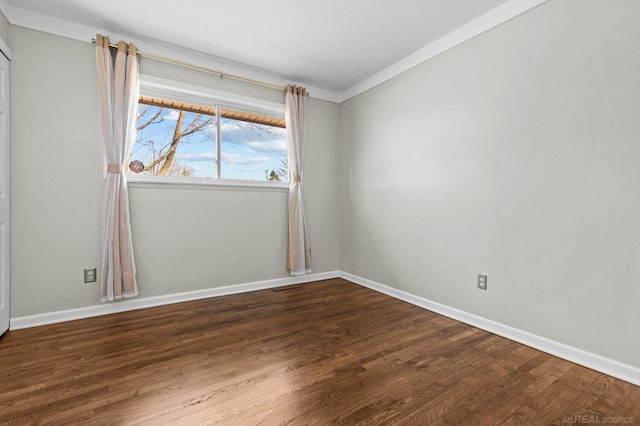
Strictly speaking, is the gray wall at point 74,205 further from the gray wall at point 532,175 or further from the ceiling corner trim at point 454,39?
the gray wall at point 532,175

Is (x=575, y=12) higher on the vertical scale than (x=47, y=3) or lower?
lower

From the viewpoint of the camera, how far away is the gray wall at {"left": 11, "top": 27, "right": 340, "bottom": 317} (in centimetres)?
243

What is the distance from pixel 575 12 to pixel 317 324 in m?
2.80

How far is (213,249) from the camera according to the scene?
129 inches

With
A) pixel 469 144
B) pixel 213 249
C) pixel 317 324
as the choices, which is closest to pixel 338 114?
pixel 469 144

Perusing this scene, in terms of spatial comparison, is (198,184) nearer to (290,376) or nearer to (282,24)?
(282,24)

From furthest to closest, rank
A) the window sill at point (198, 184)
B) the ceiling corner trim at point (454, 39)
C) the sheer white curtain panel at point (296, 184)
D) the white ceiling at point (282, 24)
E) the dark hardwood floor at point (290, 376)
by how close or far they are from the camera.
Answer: the sheer white curtain panel at point (296, 184)
the window sill at point (198, 184)
the white ceiling at point (282, 24)
the ceiling corner trim at point (454, 39)
the dark hardwood floor at point (290, 376)

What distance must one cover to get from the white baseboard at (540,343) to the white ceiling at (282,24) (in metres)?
2.46

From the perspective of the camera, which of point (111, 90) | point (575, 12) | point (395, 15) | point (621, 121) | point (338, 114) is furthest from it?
point (338, 114)

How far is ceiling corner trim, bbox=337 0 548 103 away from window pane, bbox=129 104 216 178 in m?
1.94

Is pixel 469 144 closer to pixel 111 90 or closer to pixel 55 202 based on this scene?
pixel 111 90

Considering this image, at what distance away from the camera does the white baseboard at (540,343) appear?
5.63 ft

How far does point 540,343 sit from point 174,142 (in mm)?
3626

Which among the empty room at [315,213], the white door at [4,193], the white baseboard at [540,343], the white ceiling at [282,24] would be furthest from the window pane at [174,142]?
the white baseboard at [540,343]
